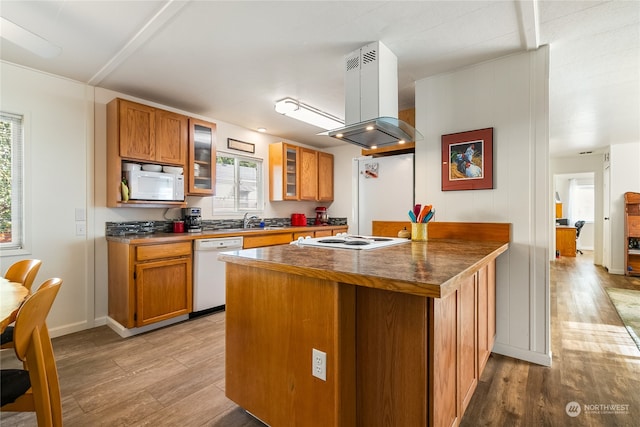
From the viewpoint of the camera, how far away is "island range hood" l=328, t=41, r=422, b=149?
2.12 m

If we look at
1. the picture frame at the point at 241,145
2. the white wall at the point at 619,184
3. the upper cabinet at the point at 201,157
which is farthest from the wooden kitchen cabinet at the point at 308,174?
the white wall at the point at 619,184

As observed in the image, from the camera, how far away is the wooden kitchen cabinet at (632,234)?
16.3 ft

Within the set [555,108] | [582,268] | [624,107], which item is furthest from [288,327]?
[582,268]

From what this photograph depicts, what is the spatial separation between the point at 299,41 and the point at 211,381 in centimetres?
248

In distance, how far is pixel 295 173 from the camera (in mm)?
4750

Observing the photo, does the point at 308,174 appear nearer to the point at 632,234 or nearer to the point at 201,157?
the point at 201,157

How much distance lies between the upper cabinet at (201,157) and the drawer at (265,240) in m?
0.76

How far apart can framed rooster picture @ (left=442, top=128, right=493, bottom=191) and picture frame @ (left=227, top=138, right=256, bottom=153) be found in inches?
110

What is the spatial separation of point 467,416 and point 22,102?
4119 mm

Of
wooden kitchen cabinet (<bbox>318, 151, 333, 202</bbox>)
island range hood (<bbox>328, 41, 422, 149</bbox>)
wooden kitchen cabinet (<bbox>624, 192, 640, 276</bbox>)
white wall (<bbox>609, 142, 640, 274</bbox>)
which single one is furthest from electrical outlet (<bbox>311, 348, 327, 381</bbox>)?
white wall (<bbox>609, 142, 640, 274</bbox>)

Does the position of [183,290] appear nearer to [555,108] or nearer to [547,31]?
[547,31]

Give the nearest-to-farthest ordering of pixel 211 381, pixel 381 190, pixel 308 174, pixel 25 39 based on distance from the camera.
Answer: pixel 25 39 < pixel 211 381 < pixel 381 190 < pixel 308 174

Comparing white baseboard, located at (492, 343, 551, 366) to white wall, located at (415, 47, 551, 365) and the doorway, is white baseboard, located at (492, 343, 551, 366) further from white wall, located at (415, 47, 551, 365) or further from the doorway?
the doorway

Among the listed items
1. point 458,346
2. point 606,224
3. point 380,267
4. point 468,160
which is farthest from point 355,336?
point 606,224
